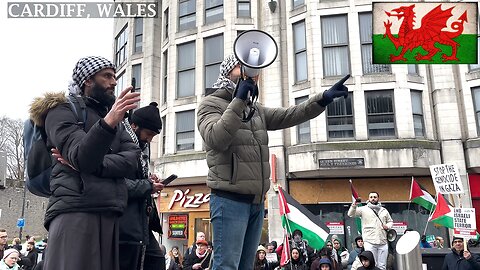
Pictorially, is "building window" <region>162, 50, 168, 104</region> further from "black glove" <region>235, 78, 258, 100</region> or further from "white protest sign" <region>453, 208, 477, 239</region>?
"black glove" <region>235, 78, 258, 100</region>

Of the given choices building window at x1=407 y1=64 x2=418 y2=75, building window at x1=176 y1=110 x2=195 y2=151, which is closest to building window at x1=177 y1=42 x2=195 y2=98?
building window at x1=176 y1=110 x2=195 y2=151

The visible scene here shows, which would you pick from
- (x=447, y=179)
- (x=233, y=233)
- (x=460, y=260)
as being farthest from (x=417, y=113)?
(x=233, y=233)

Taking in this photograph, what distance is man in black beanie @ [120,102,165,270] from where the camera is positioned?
9.22 ft

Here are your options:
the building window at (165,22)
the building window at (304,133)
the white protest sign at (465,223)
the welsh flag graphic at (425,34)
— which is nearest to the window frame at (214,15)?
the building window at (165,22)

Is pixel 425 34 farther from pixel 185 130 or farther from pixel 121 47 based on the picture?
pixel 121 47

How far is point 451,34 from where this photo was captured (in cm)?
680

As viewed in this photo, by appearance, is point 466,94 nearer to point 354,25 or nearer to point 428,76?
point 428,76

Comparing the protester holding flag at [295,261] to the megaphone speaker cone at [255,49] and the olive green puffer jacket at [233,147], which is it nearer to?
the olive green puffer jacket at [233,147]

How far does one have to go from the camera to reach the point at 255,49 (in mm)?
2805

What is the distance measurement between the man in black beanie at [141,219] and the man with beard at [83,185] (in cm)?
26

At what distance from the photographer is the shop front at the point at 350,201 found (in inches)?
756

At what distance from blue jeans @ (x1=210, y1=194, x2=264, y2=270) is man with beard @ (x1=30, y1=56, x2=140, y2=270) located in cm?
65

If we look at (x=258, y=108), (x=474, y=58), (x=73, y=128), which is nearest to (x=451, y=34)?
(x=474, y=58)

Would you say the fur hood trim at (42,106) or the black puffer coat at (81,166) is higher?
the fur hood trim at (42,106)
